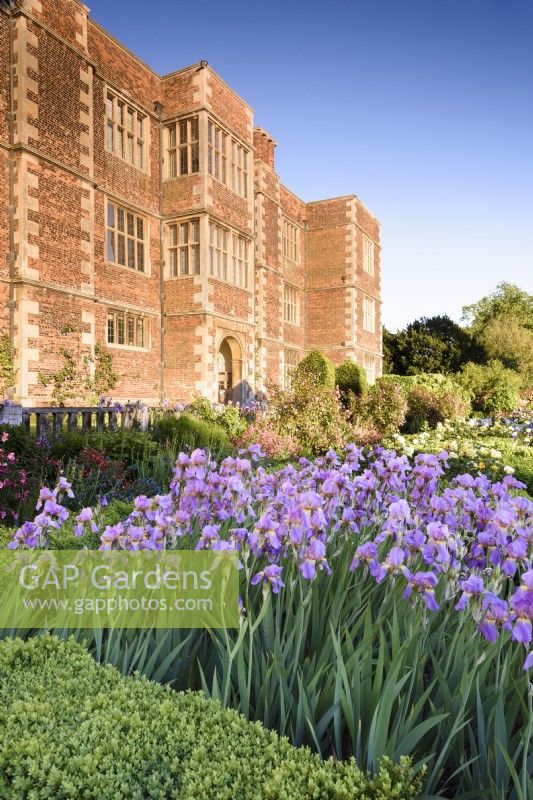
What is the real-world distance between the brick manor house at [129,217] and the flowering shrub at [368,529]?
10182 mm

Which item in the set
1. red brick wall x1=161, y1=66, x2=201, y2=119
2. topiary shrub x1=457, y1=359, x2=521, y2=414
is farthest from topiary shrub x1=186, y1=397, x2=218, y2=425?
topiary shrub x1=457, y1=359, x2=521, y2=414

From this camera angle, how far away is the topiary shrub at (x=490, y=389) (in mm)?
21625

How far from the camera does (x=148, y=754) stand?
144 centimetres

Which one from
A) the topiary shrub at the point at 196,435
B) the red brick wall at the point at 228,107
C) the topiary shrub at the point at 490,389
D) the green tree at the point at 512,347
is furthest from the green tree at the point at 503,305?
the topiary shrub at the point at 196,435

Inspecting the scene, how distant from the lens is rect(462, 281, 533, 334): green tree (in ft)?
177

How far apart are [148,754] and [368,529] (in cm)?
187

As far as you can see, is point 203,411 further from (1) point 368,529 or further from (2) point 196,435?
(1) point 368,529

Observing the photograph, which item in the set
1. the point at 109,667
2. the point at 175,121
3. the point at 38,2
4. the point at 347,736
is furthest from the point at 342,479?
the point at 175,121

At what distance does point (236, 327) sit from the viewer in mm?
17953

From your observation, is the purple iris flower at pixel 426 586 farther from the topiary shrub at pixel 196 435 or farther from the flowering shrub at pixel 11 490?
the topiary shrub at pixel 196 435

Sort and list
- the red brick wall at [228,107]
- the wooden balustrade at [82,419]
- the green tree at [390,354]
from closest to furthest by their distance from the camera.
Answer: the wooden balustrade at [82,419] → the red brick wall at [228,107] → the green tree at [390,354]

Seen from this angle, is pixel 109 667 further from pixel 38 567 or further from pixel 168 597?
pixel 38 567

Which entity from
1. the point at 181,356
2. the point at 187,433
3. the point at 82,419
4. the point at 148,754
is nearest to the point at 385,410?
the point at 187,433

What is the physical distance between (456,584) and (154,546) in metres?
1.21
